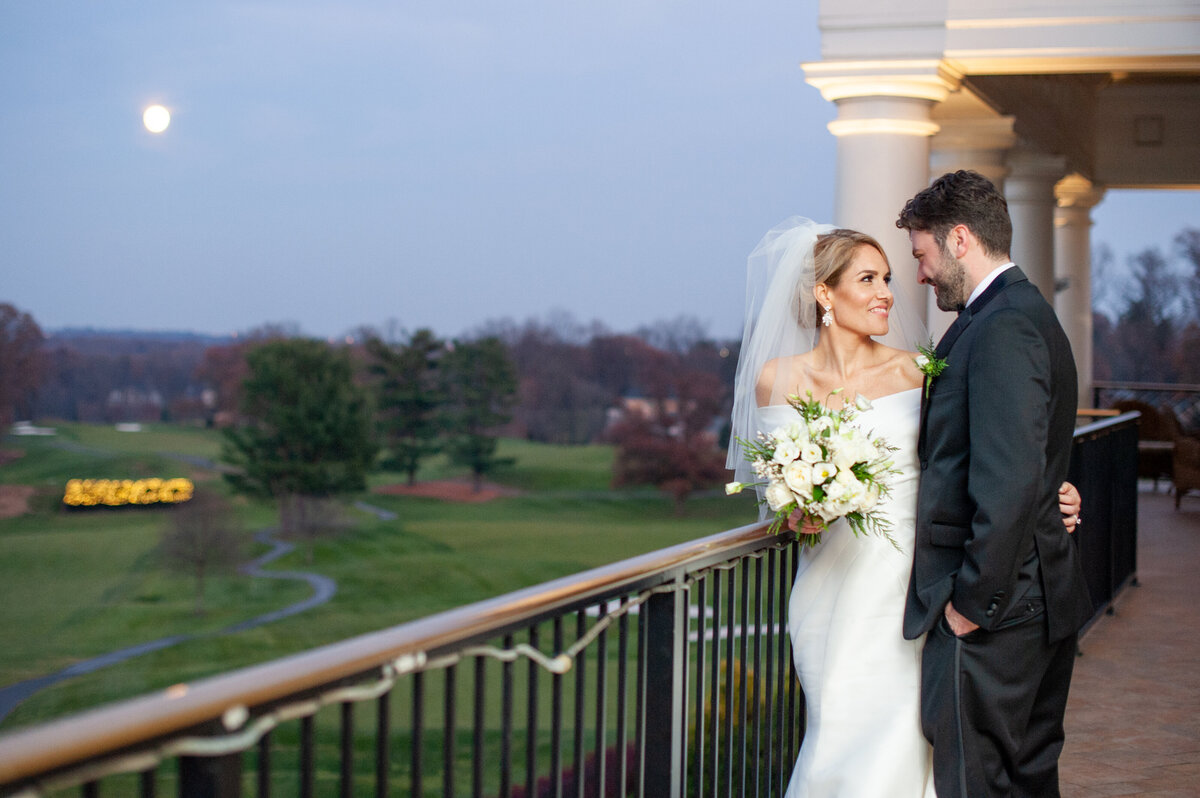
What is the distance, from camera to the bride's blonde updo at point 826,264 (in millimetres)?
3316

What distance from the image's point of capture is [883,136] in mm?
7270

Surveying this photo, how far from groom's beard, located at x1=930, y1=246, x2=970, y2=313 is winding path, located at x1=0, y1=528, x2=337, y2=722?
4019cm

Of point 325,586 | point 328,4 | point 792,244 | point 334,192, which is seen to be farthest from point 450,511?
point 792,244

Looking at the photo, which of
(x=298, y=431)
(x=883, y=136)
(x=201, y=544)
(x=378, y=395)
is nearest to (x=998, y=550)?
(x=883, y=136)

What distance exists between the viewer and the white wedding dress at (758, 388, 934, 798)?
2.98m

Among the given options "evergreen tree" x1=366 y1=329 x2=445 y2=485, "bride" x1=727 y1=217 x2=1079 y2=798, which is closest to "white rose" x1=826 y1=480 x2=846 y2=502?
"bride" x1=727 y1=217 x2=1079 y2=798

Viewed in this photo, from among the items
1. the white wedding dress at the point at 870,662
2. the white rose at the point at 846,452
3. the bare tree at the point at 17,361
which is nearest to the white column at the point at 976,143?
the white wedding dress at the point at 870,662

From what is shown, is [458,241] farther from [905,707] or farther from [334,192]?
[905,707]

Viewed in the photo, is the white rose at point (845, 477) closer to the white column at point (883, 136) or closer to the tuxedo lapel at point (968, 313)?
the tuxedo lapel at point (968, 313)

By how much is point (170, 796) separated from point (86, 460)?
40.0m

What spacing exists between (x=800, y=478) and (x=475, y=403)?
207 ft

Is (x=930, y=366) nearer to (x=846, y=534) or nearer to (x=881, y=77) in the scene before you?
(x=846, y=534)

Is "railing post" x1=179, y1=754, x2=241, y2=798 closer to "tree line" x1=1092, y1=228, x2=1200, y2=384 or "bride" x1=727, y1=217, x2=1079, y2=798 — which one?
"bride" x1=727, y1=217, x2=1079, y2=798

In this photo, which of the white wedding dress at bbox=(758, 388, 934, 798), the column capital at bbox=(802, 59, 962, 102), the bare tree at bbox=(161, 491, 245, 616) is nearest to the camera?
the white wedding dress at bbox=(758, 388, 934, 798)
